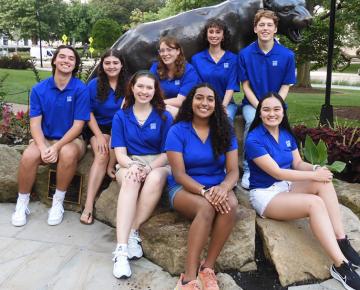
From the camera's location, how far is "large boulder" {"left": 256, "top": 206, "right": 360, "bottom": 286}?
3.19m

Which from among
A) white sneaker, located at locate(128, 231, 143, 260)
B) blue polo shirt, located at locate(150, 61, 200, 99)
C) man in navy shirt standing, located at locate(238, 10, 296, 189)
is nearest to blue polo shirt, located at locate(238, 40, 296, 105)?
man in navy shirt standing, located at locate(238, 10, 296, 189)

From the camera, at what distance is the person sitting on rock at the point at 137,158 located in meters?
3.29

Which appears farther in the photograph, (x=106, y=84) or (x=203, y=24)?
(x=203, y=24)

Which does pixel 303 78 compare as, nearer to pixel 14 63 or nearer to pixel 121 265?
pixel 14 63

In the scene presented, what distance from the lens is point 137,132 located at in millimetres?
3646

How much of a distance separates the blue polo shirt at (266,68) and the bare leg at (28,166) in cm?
212

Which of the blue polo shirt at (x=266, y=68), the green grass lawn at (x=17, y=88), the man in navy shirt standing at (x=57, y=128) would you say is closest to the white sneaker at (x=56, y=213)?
the man in navy shirt standing at (x=57, y=128)

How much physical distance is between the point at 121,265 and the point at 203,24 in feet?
9.80

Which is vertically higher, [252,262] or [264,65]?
[264,65]

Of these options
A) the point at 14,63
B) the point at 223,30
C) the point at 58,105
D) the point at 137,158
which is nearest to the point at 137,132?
the point at 137,158

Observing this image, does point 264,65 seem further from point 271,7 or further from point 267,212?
point 267,212

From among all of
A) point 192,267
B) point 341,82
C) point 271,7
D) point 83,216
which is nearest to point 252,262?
point 192,267

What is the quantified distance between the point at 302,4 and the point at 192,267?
351 cm

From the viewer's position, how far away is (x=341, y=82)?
78.3 ft
